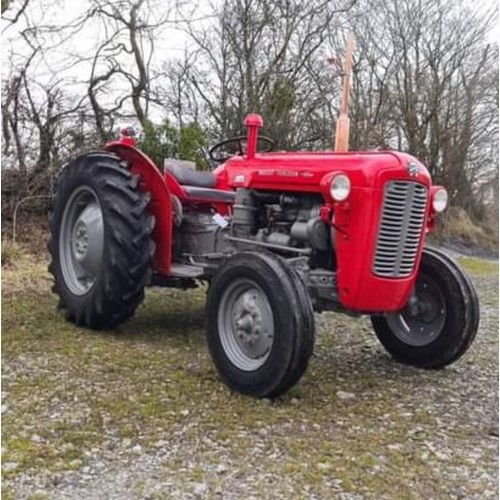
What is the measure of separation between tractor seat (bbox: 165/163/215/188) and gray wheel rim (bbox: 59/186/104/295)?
0.58 meters

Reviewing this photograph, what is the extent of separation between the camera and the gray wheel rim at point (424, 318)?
4109mm

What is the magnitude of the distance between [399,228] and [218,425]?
54.9 inches

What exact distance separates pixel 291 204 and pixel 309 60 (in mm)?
9275

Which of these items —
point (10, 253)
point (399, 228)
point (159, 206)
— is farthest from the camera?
point (10, 253)

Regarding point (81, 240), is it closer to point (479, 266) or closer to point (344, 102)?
point (344, 102)

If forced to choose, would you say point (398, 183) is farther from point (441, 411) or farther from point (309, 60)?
point (309, 60)

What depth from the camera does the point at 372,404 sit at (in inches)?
136

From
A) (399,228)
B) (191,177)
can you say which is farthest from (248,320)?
(191,177)

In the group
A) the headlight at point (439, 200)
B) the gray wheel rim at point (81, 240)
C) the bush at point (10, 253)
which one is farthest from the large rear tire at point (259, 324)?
the bush at point (10, 253)

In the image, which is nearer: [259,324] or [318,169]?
[259,324]

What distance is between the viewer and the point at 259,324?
11.5 ft

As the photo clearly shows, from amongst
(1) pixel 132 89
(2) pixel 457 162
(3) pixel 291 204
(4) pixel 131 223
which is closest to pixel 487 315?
(3) pixel 291 204

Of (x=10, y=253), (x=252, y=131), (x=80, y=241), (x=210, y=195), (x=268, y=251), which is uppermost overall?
(x=252, y=131)

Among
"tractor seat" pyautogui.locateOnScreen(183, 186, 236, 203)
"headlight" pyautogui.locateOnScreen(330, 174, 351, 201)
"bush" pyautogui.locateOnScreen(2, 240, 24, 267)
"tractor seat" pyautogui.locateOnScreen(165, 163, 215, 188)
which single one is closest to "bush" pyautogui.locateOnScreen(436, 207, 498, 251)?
"bush" pyautogui.locateOnScreen(2, 240, 24, 267)
